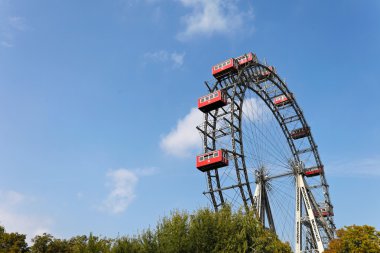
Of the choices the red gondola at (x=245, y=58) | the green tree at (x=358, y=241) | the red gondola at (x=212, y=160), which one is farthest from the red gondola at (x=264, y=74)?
the green tree at (x=358, y=241)

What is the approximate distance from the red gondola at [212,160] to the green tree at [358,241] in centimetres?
1302

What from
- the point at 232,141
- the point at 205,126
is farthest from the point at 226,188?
the point at 205,126

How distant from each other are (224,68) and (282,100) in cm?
1417

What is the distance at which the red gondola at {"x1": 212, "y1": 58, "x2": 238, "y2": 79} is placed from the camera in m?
44.1

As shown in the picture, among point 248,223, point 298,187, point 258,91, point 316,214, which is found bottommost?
point 248,223

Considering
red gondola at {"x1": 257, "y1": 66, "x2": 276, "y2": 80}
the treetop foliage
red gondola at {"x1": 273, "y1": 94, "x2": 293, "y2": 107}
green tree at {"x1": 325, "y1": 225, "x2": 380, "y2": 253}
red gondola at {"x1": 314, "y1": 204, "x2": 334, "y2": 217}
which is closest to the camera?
the treetop foliage

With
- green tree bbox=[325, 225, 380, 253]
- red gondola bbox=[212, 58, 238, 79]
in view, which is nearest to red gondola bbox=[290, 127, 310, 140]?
red gondola bbox=[212, 58, 238, 79]

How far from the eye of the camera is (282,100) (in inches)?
2140

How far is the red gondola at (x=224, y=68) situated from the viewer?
1736 inches

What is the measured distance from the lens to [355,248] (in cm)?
3197

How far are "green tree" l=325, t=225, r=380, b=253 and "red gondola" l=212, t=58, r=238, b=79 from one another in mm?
21680

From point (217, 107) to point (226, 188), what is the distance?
30.5 ft

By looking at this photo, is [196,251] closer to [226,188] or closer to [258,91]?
[226,188]

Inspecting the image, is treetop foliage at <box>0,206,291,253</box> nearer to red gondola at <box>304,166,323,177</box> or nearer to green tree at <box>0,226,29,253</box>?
green tree at <box>0,226,29,253</box>
